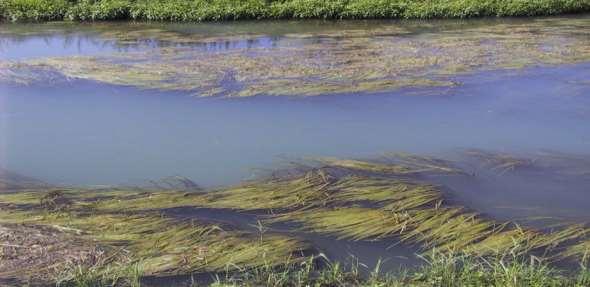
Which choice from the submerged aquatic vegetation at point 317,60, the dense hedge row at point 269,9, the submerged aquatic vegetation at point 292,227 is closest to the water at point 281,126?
the submerged aquatic vegetation at point 317,60

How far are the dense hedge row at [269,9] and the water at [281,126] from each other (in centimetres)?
374

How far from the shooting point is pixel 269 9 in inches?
499

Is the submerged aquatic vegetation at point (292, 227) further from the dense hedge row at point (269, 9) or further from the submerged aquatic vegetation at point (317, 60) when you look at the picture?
the dense hedge row at point (269, 9)

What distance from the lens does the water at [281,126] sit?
5.10 m

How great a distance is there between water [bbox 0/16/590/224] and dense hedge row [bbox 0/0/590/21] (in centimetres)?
374

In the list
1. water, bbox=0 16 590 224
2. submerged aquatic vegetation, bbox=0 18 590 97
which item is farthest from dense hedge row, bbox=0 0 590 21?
water, bbox=0 16 590 224

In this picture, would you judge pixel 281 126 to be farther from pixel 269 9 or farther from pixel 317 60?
pixel 269 9

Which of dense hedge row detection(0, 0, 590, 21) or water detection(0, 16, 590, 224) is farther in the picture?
dense hedge row detection(0, 0, 590, 21)

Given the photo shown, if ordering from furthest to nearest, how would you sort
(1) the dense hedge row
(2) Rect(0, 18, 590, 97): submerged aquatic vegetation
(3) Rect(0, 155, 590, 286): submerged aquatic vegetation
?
(1) the dense hedge row → (2) Rect(0, 18, 590, 97): submerged aquatic vegetation → (3) Rect(0, 155, 590, 286): submerged aquatic vegetation

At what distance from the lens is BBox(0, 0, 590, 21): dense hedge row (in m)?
12.2

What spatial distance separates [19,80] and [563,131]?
20.3 feet

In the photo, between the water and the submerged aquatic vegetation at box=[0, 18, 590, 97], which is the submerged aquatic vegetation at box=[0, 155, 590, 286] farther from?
the submerged aquatic vegetation at box=[0, 18, 590, 97]

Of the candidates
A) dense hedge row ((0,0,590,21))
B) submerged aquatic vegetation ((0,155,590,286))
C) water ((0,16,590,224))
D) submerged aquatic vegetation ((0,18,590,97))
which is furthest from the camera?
dense hedge row ((0,0,590,21))

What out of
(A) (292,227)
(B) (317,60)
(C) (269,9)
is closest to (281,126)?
(A) (292,227)
